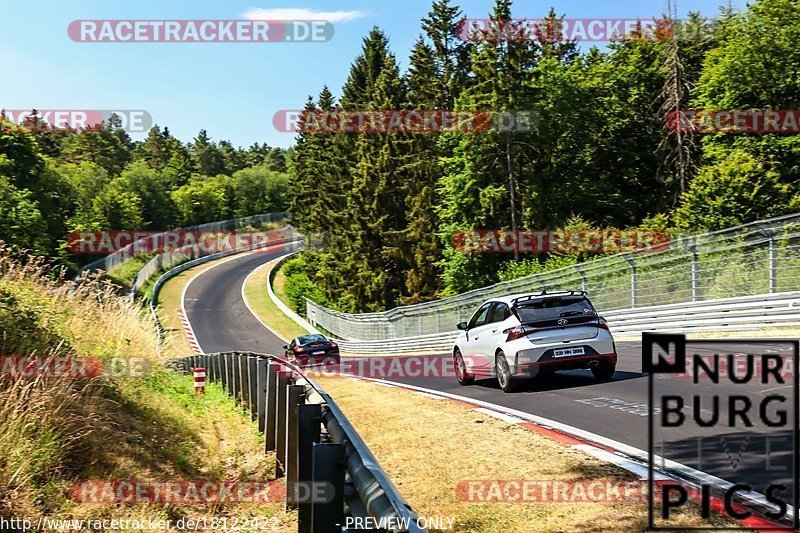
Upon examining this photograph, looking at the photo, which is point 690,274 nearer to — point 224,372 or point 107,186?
point 224,372

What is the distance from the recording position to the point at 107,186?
91250 mm

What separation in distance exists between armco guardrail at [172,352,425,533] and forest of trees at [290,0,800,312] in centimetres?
3007

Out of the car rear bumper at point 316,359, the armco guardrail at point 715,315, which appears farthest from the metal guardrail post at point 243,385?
the car rear bumper at point 316,359

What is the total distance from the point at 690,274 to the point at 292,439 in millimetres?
16442

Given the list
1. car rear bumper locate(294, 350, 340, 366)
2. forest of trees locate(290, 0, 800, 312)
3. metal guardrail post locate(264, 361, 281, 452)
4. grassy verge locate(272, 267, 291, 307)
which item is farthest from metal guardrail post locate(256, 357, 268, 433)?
grassy verge locate(272, 267, 291, 307)

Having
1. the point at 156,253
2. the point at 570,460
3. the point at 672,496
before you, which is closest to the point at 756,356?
the point at 570,460

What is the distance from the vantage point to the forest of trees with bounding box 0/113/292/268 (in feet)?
187

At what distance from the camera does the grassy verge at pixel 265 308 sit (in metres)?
59.4

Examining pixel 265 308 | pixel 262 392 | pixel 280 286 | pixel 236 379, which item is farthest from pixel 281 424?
pixel 280 286

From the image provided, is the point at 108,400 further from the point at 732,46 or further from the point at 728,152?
the point at 732,46

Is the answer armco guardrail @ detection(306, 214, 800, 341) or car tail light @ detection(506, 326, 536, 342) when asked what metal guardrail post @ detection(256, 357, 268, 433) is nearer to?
car tail light @ detection(506, 326, 536, 342)

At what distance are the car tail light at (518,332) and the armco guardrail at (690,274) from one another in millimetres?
1351

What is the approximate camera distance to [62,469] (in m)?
6.68

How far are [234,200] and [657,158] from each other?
A: 3663 inches
